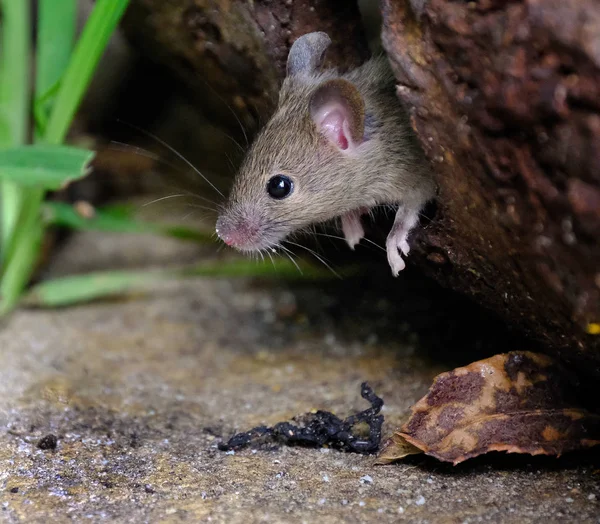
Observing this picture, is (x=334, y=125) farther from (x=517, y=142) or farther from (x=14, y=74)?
(x=14, y=74)

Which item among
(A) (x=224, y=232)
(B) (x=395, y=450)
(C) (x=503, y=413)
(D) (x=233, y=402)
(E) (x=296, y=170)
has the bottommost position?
(D) (x=233, y=402)

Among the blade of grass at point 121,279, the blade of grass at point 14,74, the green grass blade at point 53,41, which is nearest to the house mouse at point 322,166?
the blade of grass at point 121,279

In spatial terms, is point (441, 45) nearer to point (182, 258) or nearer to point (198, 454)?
point (198, 454)

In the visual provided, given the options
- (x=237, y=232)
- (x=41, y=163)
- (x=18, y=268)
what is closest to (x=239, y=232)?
(x=237, y=232)

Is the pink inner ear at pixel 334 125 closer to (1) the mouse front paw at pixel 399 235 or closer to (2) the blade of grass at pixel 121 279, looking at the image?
(1) the mouse front paw at pixel 399 235

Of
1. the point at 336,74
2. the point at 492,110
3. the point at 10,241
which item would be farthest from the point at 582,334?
the point at 10,241

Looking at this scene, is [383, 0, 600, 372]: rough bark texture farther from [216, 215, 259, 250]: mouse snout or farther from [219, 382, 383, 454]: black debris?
[216, 215, 259, 250]: mouse snout
